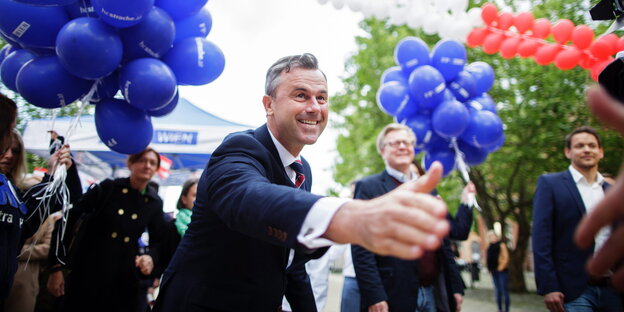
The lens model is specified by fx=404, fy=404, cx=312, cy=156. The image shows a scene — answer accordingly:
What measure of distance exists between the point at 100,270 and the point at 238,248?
2.29 metres

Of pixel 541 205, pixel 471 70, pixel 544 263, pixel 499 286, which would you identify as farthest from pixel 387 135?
pixel 499 286

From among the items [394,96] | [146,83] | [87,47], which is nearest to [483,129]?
[394,96]

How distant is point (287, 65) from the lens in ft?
6.32

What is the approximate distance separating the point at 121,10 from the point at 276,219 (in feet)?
7.62

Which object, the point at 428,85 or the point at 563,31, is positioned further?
the point at 563,31

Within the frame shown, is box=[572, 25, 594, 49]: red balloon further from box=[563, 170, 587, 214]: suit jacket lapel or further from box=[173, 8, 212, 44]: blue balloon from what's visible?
box=[173, 8, 212, 44]: blue balloon

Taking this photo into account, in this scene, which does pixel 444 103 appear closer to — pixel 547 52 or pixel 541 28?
pixel 547 52

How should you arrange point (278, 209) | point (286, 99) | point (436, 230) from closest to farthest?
point (436, 230)
point (278, 209)
point (286, 99)

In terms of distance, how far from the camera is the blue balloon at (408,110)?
508 cm

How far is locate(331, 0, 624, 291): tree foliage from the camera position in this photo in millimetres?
9578

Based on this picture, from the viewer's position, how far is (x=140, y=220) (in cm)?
361

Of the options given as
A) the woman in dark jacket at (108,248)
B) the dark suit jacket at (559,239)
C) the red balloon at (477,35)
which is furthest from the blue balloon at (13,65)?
the red balloon at (477,35)

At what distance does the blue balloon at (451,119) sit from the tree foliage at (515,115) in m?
4.73

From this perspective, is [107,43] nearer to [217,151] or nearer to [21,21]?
[21,21]
